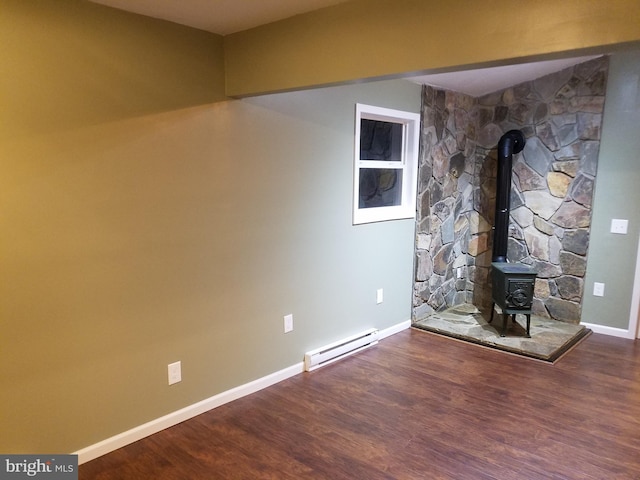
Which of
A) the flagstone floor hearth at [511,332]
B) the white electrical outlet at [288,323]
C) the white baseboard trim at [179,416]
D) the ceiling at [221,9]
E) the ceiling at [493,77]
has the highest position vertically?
the ceiling at [493,77]

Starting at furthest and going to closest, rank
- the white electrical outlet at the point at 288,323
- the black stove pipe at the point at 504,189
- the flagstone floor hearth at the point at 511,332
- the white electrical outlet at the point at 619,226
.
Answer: the black stove pipe at the point at 504,189
the white electrical outlet at the point at 619,226
the flagstone floor hearth at the point at 511,332
the white electrical outlet at the point at 288,323

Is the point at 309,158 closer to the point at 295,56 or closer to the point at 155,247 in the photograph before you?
the point at 295,56

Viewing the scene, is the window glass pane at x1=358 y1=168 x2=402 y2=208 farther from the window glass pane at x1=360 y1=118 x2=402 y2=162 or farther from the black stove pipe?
the black stove pipe

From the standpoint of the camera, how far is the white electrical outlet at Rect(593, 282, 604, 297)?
399 centimetres

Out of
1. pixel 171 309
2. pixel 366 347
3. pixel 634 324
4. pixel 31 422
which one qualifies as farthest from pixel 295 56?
pixel 634 324

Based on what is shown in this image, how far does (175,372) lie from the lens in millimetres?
2529

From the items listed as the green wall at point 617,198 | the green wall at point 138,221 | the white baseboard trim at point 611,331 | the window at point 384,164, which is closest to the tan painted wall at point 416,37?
the green wall at point 138,221

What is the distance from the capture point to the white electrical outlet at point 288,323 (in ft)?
10.2

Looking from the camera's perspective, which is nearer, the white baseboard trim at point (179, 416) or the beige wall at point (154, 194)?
the beige wall at point (154, 194)

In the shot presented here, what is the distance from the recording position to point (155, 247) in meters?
2.35

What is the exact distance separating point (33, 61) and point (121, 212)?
0.73 metres

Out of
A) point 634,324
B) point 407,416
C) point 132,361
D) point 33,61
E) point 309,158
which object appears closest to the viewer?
point 33,61

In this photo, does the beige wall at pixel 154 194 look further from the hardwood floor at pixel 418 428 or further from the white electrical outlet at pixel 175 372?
the hardwood floor at pixel 418 428

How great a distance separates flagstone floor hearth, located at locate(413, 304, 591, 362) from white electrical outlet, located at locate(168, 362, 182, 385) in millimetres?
2379
